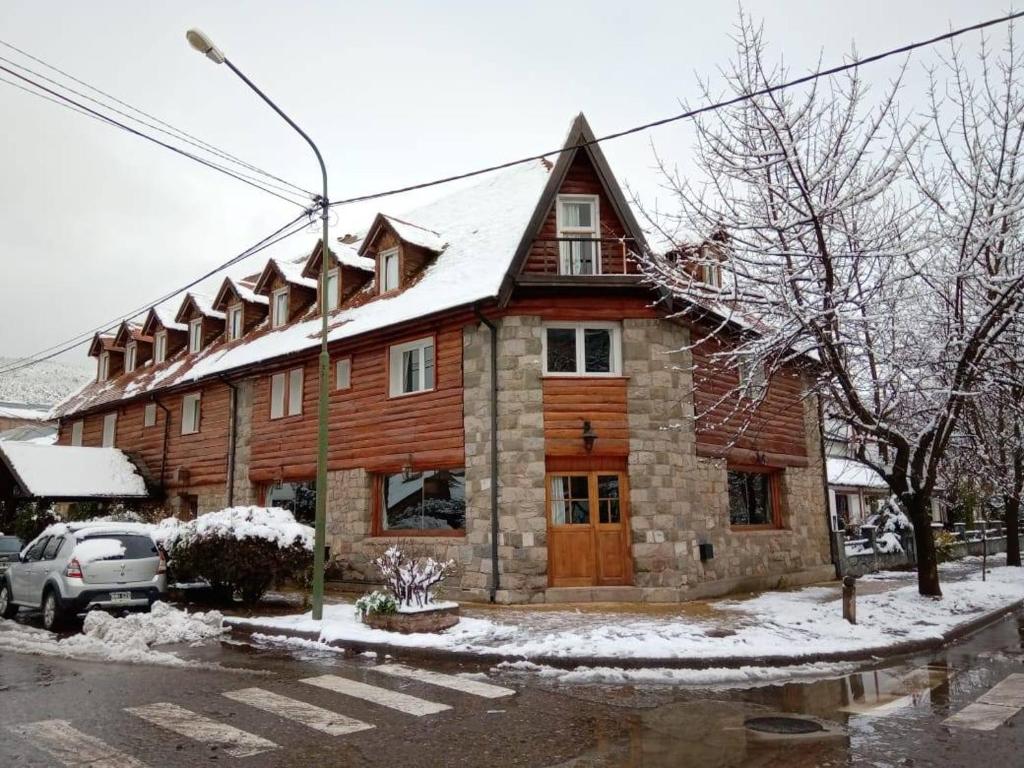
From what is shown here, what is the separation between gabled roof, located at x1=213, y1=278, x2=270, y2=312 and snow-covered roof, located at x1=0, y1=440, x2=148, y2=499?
592cm

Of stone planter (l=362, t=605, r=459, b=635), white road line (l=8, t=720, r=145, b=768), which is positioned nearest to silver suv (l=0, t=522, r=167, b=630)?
stone planter (l=362, t=605, r=459, b=635)

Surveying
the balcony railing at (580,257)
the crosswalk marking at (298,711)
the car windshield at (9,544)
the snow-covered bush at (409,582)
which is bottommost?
the crosswalk marking at (298,711)

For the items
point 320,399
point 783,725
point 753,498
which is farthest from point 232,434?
point 783,725

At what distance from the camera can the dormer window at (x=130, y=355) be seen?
28.3 meters

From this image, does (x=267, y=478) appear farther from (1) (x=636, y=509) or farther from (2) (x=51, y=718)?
(2) (x=51, y=718)

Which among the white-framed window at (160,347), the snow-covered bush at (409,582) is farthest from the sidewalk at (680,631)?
the white-framed window at (160,347)

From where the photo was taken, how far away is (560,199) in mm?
15836

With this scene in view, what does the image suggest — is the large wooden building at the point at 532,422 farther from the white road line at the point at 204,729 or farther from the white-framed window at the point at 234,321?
the white road line at the point at 204,729

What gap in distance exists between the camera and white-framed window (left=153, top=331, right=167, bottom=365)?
87.1 ft

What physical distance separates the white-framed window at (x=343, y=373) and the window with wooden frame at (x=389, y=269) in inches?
76.6

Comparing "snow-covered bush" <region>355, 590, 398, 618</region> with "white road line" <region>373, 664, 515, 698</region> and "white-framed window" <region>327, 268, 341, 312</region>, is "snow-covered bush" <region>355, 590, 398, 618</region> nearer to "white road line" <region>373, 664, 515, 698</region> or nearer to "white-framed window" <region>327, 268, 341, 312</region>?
"white road line" <region>373, 664, 515, 698</region>

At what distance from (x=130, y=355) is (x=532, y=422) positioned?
2050cm

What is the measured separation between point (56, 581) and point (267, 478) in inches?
292

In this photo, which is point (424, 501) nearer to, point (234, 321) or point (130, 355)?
point (234, 321)
